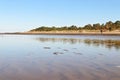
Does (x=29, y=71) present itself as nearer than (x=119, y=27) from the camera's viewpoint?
Yes

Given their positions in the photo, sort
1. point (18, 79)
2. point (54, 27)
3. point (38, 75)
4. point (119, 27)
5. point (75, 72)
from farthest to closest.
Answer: point (54, 27)
point (119, 27)
point (75, 72)
point (38, 75)
point (18, 79)

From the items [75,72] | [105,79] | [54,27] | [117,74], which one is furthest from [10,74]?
[54,27]

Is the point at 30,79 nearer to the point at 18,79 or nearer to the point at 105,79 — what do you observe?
the point at 18,79

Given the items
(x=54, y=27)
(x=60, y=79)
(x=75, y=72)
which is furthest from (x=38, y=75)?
(x=54, y=27)

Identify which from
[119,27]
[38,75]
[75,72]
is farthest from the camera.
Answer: [119,27]

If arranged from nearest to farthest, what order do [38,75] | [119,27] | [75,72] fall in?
1. [38,75]
2. [75,72]
3. [119,27]

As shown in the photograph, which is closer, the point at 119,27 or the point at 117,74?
the point at 117,74

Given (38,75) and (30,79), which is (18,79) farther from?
(38,75)

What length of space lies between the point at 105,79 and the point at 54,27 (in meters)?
148

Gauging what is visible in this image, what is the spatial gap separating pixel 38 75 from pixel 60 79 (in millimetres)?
1155

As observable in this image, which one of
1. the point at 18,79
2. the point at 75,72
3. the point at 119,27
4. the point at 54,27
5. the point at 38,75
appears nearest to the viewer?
the point at 18,79

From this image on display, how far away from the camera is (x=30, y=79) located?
27.6ft

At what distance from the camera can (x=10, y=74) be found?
920 centimetres

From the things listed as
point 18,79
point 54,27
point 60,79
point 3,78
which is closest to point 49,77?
point 60,79
